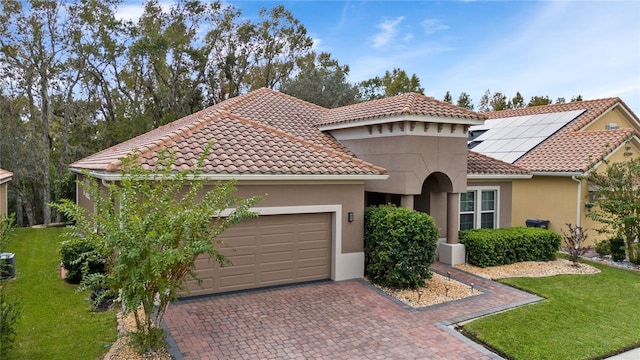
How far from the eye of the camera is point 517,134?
23156mm

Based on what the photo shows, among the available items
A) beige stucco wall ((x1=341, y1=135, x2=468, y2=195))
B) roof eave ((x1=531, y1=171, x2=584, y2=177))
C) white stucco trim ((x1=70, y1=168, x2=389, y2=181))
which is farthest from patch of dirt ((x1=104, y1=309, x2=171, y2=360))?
roof eave ((x1=531, y1=171, x2=584, y2=177))

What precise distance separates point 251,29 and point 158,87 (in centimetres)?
930

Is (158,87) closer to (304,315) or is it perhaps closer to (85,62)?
(85,62)

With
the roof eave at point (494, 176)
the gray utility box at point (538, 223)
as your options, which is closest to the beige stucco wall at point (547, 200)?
the gray utility box at point (538, 223)

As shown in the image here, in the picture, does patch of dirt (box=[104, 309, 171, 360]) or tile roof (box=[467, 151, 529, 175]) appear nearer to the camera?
patch of dirt (box=[104, 309, 171, 360])

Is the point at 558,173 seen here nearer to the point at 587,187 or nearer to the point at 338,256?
the point at 587,187

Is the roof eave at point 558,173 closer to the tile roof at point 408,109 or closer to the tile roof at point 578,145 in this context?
the tile roof at point 578,145

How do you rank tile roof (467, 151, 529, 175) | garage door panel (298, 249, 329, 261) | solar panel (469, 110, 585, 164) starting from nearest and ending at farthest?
garage door panel (298, 249, 329, 261) → tile roof (467, 151, 529, 175) → solar panel (469, 110, 585, 164)

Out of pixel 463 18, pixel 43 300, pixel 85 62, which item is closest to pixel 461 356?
pixel 43 300

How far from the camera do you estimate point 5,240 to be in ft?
23.7

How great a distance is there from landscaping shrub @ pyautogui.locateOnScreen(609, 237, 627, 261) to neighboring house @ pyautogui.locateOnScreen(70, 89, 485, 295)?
6.30m

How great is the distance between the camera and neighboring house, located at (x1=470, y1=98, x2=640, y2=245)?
17.6 meters

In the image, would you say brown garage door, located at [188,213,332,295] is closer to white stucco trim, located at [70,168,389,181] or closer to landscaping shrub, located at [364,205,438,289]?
white stucco trim, located at [70,168,389,181]

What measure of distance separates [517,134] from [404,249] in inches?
605
